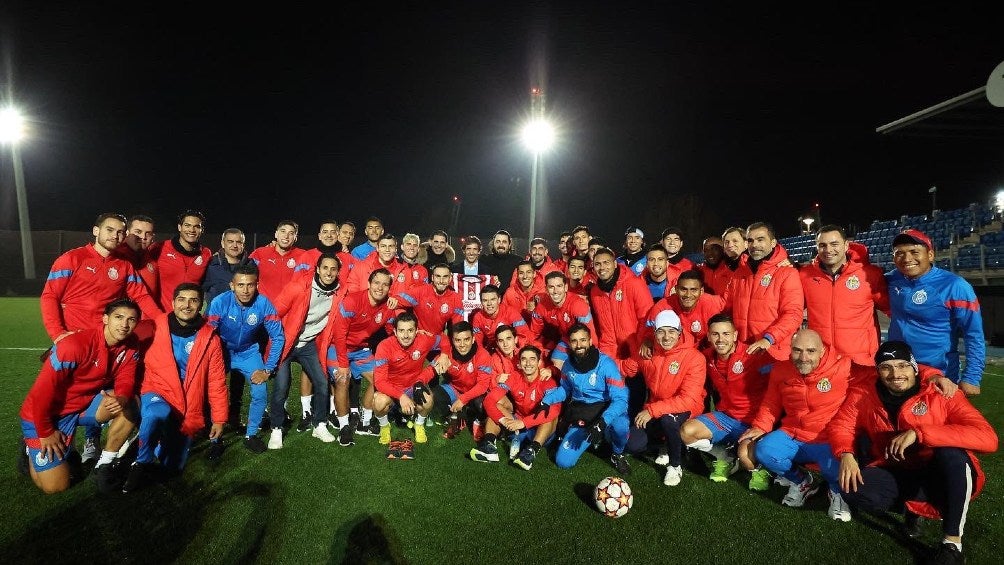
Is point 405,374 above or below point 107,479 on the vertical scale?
above

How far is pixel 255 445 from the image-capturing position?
4629mm

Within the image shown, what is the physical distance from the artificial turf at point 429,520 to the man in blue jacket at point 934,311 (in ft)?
3.27

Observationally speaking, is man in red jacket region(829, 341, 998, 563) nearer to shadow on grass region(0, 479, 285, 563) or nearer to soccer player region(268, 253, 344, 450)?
shadow on grass region(0, 479, 285, 563)

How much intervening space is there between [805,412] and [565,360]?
6.70 feet

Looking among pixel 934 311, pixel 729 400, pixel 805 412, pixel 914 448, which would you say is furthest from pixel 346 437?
pixel 934 311

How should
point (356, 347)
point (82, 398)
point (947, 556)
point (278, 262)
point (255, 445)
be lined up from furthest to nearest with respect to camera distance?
point (278, 262) → point (356, 347) → point (255, 445) → point (82, 398) → point (947, 556)

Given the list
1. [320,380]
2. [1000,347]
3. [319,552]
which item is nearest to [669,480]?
[319,552]

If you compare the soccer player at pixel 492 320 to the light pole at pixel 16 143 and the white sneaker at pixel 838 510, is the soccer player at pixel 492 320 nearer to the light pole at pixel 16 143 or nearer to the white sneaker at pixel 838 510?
the white sneaker at pixel 838 510

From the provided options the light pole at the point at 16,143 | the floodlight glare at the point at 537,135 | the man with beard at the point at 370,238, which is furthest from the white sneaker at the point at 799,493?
the light pole at the point at 16,143

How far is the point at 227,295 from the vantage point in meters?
4.86

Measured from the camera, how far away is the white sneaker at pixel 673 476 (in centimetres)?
406

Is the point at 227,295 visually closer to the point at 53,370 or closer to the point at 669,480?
the point at 53,370

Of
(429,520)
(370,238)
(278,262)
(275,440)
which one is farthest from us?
(370,238)

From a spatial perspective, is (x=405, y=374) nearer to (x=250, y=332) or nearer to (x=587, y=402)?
(x=250, y=332)
